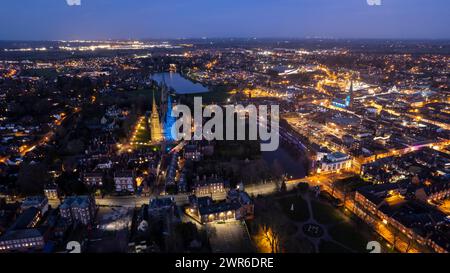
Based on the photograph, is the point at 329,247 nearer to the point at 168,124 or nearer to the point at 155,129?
the point at 155,129

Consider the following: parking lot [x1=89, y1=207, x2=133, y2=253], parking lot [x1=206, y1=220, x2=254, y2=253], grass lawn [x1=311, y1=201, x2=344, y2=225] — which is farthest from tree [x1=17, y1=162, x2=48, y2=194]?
grass lawn [x1=311, y1=201, x2=344, y2=225]

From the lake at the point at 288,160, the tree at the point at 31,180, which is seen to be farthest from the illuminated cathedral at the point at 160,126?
the tree at the point at 31,180

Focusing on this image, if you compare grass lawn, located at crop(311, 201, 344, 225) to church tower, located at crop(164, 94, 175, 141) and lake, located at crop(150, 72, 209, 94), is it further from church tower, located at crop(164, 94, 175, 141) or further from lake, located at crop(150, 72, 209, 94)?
lake, located at crop(150, 72, 209, 94)

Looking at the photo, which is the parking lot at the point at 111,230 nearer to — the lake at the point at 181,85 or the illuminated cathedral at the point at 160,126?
the illuminated cathedral at the point at 160,126

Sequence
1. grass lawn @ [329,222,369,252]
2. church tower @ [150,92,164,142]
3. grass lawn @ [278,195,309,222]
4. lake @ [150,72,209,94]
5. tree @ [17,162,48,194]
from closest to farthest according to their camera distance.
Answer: grass lawn @ [329,222,369,252] < grass lawn @ [278,195,309,222] < tree @ [17,162,48,194] < church tower @ [150,92,164,142] < lake @ [150,72,209,94]

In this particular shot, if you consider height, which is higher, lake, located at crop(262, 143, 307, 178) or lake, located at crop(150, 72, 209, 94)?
lake, located at crop(150, 72, 209, 94)
